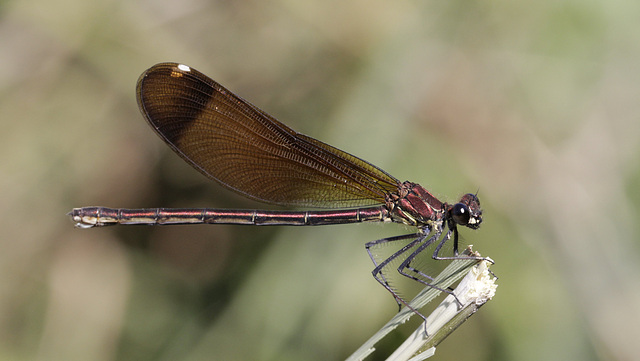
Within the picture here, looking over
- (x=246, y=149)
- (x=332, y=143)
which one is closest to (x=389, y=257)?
(x=332, y=143)

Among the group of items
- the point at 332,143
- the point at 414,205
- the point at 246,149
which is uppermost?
the point at 246,149

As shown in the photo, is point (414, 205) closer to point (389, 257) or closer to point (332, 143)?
point (389, 257)

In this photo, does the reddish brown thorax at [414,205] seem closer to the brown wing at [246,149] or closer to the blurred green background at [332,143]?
the brown wing at [246,149]

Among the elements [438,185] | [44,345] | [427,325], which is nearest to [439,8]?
[438,185]

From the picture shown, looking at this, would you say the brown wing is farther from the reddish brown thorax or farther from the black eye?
the black eye

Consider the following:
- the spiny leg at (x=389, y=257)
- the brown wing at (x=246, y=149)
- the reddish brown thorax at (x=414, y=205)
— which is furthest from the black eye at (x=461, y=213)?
the brown wing at (x=246, y=149)

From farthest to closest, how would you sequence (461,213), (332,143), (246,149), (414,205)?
1. (332,143)
2. (246,149)
3. (414,205)
4. (461,213)
